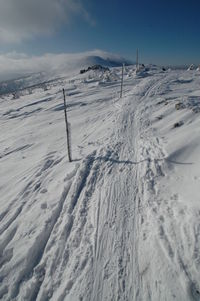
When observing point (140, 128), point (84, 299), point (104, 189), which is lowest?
point (84, 299)

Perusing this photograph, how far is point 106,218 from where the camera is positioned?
5.10 metres

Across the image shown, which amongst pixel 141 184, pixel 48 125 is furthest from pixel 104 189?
pixel 48 125

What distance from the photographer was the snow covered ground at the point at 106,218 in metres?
3.61

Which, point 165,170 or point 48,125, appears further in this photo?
point 48,125

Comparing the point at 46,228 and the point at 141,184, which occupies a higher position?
the point at 141,184

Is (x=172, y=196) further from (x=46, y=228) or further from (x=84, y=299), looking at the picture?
(x=46, y=228)

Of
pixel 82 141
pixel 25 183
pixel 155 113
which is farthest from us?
pixel 155 113

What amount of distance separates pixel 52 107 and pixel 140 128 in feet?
45.7

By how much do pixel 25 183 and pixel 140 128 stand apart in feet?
25.8

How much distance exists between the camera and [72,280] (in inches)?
146

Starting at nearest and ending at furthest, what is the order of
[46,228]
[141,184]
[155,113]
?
[46,228] < [141,184] < [155,113]

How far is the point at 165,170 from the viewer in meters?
6.81

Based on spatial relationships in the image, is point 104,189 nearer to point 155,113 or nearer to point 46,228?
point 46,228

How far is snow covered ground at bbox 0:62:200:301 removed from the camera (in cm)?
361
